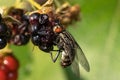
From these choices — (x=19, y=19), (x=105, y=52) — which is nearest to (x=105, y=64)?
(x=105, y=52)

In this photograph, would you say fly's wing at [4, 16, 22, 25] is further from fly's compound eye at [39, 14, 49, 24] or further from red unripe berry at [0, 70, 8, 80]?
red unripe berry at [0, 70, 8, 80]

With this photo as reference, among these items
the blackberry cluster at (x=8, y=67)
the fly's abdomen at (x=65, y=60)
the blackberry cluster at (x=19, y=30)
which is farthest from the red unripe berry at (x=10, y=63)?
the fly's abdomen at (x=65, y=60)

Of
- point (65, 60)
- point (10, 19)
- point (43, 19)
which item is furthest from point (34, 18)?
point (65, 60)

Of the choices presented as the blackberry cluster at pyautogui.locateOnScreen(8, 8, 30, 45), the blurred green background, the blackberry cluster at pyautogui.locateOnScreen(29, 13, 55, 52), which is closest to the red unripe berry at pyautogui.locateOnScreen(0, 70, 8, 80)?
the blackberry cluster at pyautogui.locateOnScreen(8, 8, 30, 45)

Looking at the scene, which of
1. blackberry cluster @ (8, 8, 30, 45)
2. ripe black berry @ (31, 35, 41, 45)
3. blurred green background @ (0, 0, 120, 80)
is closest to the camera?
ripe black berry @ (31, 35, 41, 45)

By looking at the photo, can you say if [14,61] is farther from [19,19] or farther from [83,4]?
[83,4]

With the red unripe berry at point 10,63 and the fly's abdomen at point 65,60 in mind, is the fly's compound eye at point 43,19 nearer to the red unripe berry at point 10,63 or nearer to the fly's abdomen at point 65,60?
the fly's abdomen at point 65,60

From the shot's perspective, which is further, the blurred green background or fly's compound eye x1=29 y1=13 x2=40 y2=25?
the blurred green background
